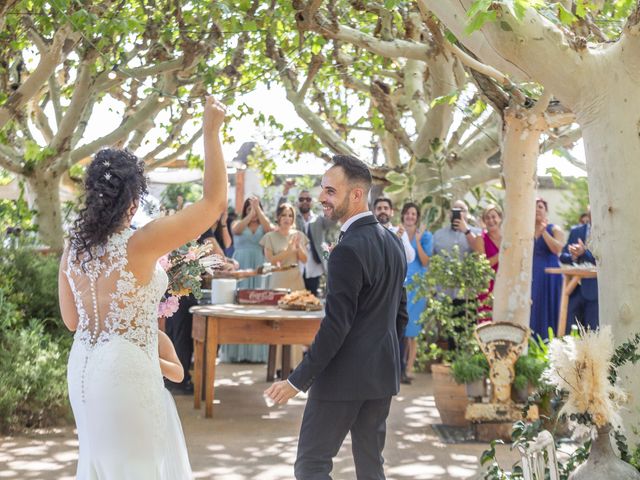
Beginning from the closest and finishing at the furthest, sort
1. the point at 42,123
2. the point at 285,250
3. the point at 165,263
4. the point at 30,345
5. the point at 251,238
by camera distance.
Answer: the point at 165,263 < the point at 30,345 < the point at 285,250 < the point at 251,238 < the point at 42,123

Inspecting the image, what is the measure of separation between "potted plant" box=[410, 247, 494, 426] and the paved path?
0.38 meters

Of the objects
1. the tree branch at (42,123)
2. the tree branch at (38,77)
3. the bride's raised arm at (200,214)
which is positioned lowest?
the bride's raised arm at (200,214)

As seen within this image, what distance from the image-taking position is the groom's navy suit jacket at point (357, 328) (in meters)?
4.24

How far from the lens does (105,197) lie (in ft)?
11.8

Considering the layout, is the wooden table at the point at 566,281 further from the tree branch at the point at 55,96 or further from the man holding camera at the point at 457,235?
the tree branch at the point at 55,96

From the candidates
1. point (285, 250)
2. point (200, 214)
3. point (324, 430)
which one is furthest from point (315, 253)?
point (200, 214)

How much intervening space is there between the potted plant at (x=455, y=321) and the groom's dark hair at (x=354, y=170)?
3.94m

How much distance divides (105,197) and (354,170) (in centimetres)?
140

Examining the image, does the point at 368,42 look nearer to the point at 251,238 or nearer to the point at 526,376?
the point at 251,238

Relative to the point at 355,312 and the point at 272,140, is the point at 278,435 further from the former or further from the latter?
the point at 272,140

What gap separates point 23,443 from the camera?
7527 millimetres

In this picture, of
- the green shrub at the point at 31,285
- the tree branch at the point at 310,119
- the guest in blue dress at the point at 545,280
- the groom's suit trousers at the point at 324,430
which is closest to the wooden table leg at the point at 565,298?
the guest in blue dress at the point at 545,280

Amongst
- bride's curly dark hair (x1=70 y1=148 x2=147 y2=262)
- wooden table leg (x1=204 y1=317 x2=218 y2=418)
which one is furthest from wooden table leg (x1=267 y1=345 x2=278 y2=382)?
bride's curly dark hair (x1=70 y1=148 x2=147 y2=262)

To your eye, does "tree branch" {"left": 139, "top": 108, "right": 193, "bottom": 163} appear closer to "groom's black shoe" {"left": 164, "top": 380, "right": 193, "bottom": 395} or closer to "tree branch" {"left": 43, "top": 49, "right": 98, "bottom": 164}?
"tree branch" {"left": 43, "top": 49, "right": 98, "bottom": 164}
